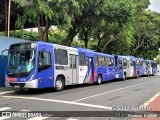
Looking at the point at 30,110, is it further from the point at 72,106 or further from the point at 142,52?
the point at 142,52

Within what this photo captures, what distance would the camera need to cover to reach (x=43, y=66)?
54.6 ft

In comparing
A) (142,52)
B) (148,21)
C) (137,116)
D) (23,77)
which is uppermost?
(148,21)

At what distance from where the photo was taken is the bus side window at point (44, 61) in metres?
16.4

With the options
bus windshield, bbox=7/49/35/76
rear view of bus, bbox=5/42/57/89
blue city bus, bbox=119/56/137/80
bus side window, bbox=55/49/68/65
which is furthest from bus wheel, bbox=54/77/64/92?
blue city bus, bbox=119/56/137/80

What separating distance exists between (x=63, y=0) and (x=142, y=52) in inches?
1567

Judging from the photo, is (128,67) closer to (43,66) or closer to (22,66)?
(43,66)

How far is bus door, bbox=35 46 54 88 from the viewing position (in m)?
16.3

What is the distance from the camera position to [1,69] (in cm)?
1923

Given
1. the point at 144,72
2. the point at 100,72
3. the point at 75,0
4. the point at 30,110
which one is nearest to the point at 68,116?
the point at 30,110

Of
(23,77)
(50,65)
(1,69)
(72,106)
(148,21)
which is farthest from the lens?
(148,21)

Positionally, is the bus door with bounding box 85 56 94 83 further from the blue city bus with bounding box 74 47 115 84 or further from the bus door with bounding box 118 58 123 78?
the bus door with bounding box 118 58 123 78

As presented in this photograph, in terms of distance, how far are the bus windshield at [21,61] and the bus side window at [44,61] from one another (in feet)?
1.52

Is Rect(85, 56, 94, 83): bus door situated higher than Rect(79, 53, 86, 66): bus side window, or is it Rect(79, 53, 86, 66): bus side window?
Rect(79, 53, 86, 66): bus side window

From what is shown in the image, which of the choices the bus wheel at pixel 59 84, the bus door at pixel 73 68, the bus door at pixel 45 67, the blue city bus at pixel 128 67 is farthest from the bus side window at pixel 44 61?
the blue city bus at pixel 128 67
